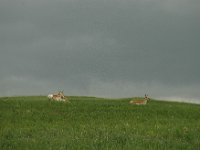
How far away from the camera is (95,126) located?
28.8 metres

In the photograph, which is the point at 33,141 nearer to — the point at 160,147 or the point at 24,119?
the point at 160,147

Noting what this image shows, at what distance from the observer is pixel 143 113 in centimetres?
3669

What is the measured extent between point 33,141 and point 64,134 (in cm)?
299

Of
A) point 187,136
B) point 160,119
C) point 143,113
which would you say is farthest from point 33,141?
point 143,113

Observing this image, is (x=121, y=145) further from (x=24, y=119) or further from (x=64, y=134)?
(x=24, y=119)

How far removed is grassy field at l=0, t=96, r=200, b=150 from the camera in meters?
20.0

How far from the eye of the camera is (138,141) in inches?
819

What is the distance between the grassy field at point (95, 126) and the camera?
1997cm

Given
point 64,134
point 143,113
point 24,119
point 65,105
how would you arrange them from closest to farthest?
point 64,134
point 24,119
point 143,113
point 65,105

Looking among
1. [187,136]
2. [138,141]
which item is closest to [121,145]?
[138,141]

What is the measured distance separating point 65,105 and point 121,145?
64.6ft

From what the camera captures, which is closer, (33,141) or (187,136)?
(33,141)

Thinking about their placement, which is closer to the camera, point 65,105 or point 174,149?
point 174,149

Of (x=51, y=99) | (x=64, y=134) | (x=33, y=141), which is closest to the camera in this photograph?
(x=33, y=141)
